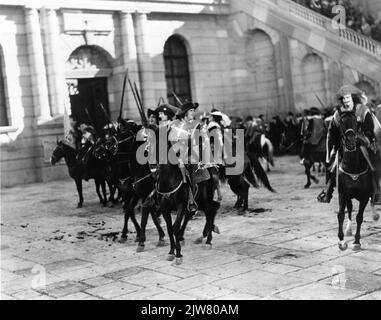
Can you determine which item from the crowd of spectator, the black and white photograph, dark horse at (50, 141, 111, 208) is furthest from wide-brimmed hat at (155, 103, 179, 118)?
the crowd of spectator

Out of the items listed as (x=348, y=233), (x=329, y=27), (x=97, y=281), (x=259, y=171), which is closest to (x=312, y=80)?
(x=329, y=27)

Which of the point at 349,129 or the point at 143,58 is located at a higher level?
the point at 143,58

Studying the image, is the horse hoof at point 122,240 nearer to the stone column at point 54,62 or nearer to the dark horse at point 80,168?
the dark horse at point 80,168

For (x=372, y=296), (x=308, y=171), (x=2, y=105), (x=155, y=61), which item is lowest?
(x=372, y=296)

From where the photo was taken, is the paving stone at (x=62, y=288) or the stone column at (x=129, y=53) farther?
the stone column at (x=129, y=53)

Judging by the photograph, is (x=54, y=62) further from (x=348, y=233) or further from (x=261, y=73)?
(x=348, y=233)

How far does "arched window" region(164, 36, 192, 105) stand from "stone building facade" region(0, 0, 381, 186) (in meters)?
0.04

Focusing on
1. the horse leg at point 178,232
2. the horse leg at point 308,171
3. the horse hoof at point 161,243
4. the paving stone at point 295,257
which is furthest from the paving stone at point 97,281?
the horse leg at point 308,171

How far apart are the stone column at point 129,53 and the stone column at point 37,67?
3.25 metres

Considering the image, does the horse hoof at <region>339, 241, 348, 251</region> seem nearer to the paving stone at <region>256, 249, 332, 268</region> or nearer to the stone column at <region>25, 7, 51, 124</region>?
the paving stone at <region>256, 249, 332, 268</region>

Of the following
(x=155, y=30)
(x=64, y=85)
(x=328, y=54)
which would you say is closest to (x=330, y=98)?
(x=328, y=54)

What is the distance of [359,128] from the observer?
26.2 feet

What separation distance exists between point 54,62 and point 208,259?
551 inches

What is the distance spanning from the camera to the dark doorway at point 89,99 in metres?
21.7
